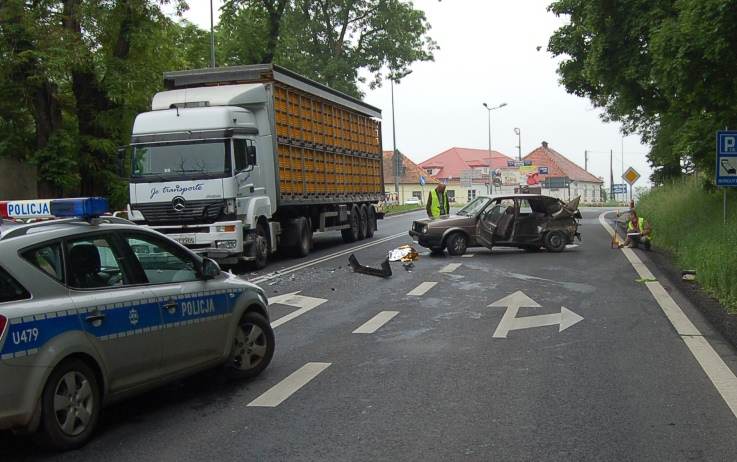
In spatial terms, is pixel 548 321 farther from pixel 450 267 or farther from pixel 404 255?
pixel 404 255

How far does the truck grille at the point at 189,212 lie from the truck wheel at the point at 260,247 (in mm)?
1270

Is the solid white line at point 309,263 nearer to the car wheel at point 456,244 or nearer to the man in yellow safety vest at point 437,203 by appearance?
the man in yellow safety vest at point 437,203

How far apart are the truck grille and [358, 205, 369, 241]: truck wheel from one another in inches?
374

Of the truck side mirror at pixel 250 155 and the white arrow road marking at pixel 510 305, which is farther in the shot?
the truck side mirror at pixel 250 155

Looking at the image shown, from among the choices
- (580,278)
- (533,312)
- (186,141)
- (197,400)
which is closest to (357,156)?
(186,141)

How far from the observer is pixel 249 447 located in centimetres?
504

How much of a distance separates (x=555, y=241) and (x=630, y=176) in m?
21.9

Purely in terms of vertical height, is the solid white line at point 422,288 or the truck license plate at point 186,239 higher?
the truck license plate at point 186,239

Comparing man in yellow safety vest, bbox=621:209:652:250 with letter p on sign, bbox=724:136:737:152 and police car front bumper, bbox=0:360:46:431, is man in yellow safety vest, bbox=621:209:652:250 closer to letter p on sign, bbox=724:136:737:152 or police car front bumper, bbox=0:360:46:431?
letter p on sign, bbox=724:136:737:152

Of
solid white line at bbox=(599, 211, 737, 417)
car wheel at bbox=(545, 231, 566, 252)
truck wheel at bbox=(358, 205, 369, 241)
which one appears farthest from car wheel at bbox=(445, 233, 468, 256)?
truck wheel at bbox=(358, 205, 369, 241)

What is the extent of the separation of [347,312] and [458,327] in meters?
1.90

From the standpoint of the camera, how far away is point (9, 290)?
470 centimetres

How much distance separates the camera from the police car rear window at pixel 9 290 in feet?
15.3

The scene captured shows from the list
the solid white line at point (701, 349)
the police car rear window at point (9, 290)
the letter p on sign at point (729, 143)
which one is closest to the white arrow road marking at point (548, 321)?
the solid white line at point (701, 349)
